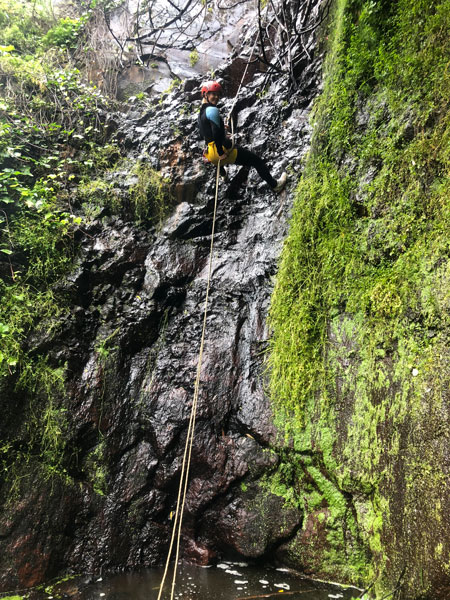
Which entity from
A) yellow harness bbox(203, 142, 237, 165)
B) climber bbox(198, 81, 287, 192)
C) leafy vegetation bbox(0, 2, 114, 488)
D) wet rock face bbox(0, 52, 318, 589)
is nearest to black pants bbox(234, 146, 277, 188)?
climber bbox(198, 81, 287, 192)

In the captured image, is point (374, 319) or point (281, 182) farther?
point (281, 182)

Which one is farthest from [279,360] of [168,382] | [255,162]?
[255,162]

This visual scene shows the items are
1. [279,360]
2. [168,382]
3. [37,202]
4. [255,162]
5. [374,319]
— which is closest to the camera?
[374,319]

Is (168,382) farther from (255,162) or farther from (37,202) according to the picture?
(255,162)

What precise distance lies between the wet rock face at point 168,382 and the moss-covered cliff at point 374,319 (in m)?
0.41

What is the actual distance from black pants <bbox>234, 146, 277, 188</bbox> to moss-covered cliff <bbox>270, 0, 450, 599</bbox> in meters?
0.60

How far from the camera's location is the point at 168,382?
13.6 ft

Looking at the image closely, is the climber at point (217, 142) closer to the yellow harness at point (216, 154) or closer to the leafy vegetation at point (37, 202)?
the yellow harness at point (216, 154)

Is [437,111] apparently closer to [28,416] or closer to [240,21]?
[28,416]

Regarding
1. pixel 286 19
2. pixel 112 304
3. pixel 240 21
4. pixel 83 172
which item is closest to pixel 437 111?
pixel 286 19

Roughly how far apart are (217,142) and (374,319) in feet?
8.86

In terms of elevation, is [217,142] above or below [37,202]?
above

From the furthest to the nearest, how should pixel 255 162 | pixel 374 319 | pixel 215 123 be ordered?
1. pixel 255 162
2. pixel 215 123
3. pixel 374 319

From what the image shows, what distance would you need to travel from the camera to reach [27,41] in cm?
637
